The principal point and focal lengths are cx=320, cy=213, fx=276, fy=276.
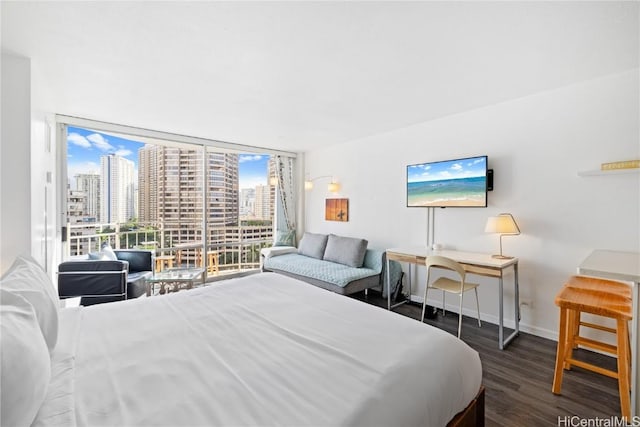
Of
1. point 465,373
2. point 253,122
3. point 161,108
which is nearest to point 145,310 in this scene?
point 465,373

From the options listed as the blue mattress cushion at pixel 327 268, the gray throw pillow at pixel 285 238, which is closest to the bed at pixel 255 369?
the blue mattress cushion at pixel 327 268

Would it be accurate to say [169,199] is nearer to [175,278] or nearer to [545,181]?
[175,278]

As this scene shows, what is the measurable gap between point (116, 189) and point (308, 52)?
12.9 feet

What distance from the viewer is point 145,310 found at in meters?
1.76

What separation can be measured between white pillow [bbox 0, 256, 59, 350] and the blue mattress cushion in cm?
268

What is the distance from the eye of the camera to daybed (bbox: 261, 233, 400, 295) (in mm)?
3607

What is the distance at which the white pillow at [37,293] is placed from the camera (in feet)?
3.84

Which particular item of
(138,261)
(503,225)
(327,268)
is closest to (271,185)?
(327,268)

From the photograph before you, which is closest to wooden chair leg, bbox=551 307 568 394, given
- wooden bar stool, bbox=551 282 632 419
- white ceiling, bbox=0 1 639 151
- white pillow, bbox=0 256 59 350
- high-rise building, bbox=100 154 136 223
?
wooden bar stool, bbox=551 282 632 419

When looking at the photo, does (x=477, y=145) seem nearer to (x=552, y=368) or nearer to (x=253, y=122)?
(x=552, y=368)

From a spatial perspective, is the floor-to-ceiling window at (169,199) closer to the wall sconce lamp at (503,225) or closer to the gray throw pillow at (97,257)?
the gray throw pillow at (97,257)

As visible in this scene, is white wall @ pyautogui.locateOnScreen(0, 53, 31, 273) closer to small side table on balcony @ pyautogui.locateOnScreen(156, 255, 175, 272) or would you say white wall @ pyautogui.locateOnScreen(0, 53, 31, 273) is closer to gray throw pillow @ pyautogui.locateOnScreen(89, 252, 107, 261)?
gray throw pillow @ pyautogui.locateOnScreen(89, 252, 107, 261)

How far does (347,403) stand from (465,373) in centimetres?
70

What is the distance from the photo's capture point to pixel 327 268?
154 inches
